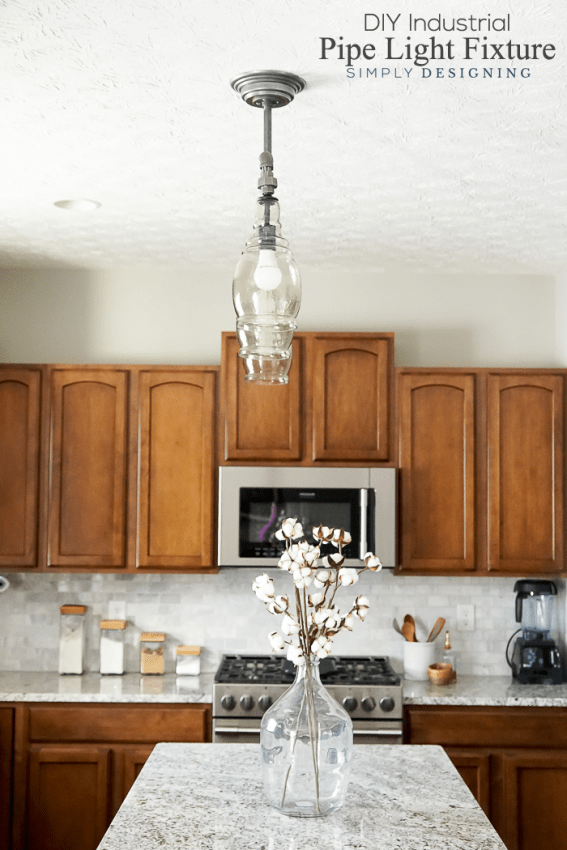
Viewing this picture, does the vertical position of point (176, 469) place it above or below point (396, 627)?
above

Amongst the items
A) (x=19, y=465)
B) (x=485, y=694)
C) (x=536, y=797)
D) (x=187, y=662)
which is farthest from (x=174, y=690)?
(x=536, y=797)

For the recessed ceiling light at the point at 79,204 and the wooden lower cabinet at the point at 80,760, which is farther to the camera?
the wooden lower cabinet at the point at 80,760

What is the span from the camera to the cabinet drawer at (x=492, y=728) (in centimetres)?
353

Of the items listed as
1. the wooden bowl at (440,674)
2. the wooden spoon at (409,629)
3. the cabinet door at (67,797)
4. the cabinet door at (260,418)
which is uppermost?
the cabinet door at (260,418)

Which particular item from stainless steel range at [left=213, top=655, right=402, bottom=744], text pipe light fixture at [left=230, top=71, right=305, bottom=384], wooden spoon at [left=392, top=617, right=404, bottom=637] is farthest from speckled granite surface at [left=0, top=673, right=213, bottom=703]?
text pipe light fixture at [left=230, top=71, right=305, bottom=384]

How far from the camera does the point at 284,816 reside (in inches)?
79.6

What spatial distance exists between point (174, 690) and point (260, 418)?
1272 millimetres

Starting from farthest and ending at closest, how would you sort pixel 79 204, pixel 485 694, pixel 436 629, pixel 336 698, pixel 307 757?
pixel 436 629 → pixel 485 694 → pixel 336 698 → pixel 79 204 → pixel 307 757

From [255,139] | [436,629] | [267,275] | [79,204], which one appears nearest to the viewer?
[267,275]

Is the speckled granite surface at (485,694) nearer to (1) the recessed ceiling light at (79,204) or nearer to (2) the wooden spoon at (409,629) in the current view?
(2) the wooden spoon at (409,629)

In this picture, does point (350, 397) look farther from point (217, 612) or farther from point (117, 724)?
point (117, 724)

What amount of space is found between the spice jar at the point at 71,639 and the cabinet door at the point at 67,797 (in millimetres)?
462

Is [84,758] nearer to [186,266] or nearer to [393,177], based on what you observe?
[186,266]

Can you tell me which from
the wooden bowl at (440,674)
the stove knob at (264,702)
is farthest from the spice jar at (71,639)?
the wooden bowl at (440,674)
